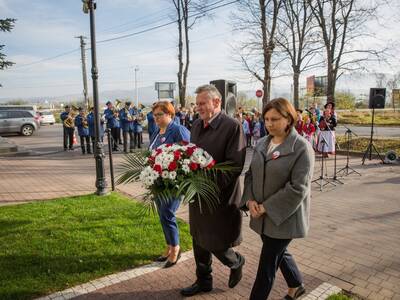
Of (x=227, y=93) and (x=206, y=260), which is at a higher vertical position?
(x=227, y=93)

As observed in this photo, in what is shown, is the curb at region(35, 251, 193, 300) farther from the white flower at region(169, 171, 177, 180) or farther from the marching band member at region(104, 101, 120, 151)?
the marching band member at region(104, 101, 120, 151)

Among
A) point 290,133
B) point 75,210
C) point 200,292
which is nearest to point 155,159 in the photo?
point 290,133

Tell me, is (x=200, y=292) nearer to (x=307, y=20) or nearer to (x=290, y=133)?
(x=290, y=133)

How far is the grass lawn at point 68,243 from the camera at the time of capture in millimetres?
3846

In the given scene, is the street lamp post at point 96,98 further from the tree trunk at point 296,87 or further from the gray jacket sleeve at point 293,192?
the tree trunk at point 296,87

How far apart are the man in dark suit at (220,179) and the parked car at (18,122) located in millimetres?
23119

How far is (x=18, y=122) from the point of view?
23.1m

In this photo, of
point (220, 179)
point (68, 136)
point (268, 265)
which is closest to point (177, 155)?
point (220, 179)

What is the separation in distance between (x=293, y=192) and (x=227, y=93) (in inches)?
224

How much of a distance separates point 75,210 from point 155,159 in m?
3.78

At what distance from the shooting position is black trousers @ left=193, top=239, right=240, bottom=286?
3353 millimetres

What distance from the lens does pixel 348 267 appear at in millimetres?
4133

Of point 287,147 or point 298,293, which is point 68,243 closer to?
point 298,293

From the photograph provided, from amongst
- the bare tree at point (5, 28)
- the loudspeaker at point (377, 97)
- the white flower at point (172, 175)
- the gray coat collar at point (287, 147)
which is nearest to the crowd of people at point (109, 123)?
the bare tree at point (5, 28)
